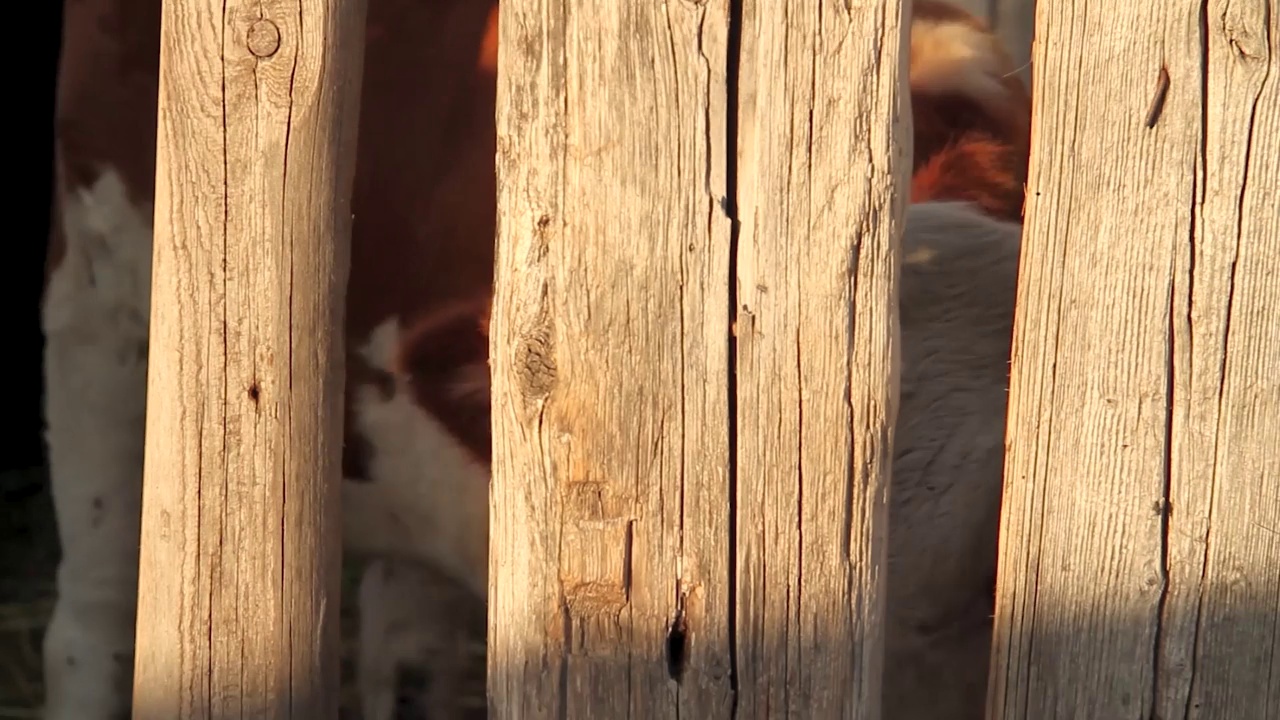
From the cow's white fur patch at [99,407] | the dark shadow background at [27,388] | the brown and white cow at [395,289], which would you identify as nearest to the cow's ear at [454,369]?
the brown and white cow at [395,289]

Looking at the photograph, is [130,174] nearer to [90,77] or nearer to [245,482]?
[90,77]

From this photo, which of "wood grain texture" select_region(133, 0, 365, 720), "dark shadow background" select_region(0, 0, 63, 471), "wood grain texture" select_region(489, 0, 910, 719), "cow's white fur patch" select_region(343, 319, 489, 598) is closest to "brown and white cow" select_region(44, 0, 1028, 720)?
"cow's white fur patch" select_region(343, 319, 489, 598)

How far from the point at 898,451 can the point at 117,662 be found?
125cm

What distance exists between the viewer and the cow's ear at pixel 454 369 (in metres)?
1.91

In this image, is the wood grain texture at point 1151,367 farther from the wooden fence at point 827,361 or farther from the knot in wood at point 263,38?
the knot in wood at point 263,38

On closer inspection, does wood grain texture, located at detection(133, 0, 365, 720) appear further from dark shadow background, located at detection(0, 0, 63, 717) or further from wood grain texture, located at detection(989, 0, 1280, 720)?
dark shadow background, located at detection(0, 0, 63, 717)

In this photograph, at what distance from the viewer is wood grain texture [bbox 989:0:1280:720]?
1.28 meters

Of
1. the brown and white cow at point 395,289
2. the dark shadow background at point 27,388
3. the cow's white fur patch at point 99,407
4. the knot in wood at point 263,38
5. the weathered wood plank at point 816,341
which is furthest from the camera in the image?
the dark shadow background at point 27,388

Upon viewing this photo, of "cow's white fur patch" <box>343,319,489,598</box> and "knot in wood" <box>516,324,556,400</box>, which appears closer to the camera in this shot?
"knot in wood" <box>516,324,556,400</box>

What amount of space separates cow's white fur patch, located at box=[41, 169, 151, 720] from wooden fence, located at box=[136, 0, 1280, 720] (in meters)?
0.95

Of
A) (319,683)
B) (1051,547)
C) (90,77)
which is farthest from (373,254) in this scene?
(1051,547)

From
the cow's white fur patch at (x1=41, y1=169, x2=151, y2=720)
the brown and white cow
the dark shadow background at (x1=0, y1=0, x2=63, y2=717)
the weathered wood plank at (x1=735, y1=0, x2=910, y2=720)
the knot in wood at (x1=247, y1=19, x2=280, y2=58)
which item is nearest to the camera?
the weathered wood plank at (x1=735, y1=0, x2=910, y2=720)

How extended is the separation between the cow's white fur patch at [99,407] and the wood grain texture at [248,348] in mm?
644

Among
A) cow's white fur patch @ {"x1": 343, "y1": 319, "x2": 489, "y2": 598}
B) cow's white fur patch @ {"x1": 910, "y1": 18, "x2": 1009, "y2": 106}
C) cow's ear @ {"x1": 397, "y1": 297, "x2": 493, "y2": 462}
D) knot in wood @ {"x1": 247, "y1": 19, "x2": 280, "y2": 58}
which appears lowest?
cow's white fur patch @ {"x1": 343, "y1": 319, "x2": 489, "y2": 598}
